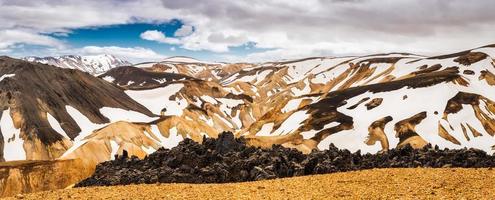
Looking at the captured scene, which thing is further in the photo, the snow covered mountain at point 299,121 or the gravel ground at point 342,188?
the snow covered mountain at point 299,121

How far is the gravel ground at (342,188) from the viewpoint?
21203 mm

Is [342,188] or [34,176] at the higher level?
[342,188]

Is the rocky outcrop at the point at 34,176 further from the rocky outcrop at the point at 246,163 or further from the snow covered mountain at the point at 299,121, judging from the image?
the rocky outcrop at the point at 246,163

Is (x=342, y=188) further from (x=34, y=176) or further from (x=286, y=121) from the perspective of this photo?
(x=286, y=121)

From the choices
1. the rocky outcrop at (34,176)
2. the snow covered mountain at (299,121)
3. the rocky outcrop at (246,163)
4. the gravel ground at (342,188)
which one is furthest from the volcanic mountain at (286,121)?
the gravel ground at (342,188)

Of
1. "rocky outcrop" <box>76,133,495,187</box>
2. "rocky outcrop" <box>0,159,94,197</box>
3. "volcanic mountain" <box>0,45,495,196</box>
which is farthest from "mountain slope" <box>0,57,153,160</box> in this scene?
"rocky outcrop" <box>76,133,495,187</box>

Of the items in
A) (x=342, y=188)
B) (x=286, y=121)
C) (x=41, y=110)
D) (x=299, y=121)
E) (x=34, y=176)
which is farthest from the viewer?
(x=41, y=110)

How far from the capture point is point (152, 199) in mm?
21984

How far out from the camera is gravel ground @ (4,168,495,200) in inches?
835

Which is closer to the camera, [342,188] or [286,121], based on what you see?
[342,188]

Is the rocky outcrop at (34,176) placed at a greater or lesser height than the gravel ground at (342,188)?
lesser

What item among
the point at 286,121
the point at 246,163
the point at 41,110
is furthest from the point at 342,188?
the point at 41,110

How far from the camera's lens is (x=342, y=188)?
2280 cm

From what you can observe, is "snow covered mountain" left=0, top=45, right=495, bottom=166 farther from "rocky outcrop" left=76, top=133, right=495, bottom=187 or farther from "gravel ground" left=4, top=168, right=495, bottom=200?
"gravel ground" left=4, top=168, right=495, bottom=200
